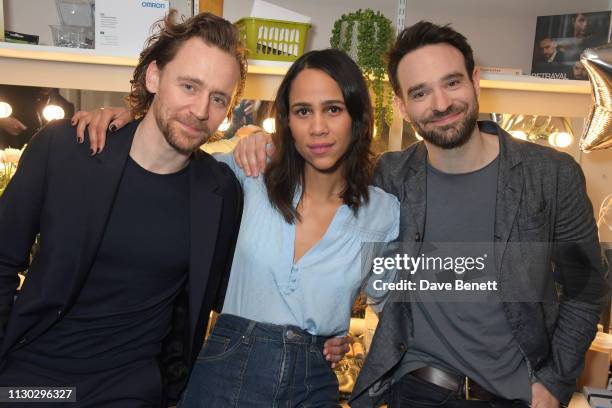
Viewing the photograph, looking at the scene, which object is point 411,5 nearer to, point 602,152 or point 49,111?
point 602,152

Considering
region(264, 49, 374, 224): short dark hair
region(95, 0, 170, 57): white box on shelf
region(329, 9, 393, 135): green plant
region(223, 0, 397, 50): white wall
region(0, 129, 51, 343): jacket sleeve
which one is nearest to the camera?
region(0, 129, 51, 343): jacket sleeve

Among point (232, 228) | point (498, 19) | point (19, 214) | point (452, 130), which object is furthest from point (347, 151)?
point (498, 19)

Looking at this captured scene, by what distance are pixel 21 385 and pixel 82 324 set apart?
19 centimetres

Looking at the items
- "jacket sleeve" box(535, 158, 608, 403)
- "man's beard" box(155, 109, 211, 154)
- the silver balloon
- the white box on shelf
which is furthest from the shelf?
the silver balloon

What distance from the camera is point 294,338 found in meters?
1.46

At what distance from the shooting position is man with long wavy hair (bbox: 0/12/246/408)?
55.5 inches

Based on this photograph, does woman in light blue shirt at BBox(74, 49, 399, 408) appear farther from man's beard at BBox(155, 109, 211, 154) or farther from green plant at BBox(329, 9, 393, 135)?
green plant at BBox(329, 9, 393, 135)

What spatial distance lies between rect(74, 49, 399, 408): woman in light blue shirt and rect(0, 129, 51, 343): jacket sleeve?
0.52m

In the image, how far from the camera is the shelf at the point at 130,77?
2029 millimetres

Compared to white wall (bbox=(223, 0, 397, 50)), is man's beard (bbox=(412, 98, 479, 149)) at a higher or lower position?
lower

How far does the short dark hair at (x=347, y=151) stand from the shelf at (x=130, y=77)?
1.40 ft

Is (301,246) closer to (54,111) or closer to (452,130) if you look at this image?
(452,130)

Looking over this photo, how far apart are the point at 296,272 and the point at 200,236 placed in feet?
0.91

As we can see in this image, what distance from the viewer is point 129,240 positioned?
4.82ft
